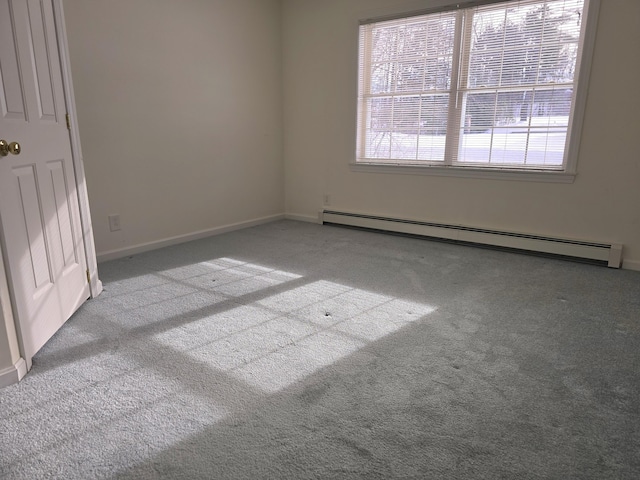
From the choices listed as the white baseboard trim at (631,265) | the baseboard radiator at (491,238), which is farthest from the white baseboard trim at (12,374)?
the white baseboard trim at (631,265)

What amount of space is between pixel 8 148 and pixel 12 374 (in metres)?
0.96

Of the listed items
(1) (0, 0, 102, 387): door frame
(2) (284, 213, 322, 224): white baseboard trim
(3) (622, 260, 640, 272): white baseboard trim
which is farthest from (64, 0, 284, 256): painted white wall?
(3) (622, 260, 640, 272): white baseboard trim

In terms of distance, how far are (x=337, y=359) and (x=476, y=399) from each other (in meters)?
0.63

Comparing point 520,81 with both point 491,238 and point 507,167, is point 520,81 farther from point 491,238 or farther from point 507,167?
point 491,238

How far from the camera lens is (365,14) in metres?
4.17

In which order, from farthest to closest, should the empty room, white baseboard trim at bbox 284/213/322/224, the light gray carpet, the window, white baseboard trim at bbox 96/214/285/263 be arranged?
white baseboard trim at bbox 284/213/322/224
white baseboard trim at bbox 96/214/285/263
the window
the empty room
the light gray carpet

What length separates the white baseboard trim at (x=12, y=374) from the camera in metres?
1.75

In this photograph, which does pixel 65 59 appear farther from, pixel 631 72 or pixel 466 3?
pixel 631 72

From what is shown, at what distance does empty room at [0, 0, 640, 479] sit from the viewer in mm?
1504

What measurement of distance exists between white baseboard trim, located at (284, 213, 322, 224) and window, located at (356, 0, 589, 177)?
0.94 metres

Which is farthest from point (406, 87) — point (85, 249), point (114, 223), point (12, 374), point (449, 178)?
point (12, 374)

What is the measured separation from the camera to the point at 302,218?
16.7 feet

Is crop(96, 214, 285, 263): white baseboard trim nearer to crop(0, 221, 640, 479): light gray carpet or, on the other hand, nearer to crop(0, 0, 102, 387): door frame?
crop(0, 221, 640, 479): light gray carpet

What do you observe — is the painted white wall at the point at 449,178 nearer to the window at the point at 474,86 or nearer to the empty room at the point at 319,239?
the empty room at the point at 319,239
